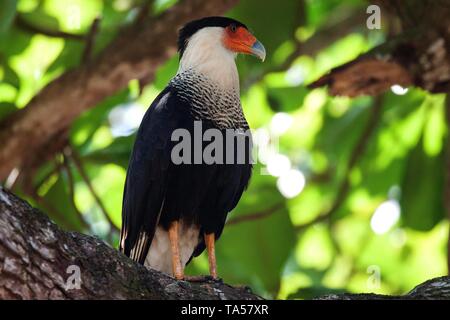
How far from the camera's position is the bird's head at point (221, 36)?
16.6ft

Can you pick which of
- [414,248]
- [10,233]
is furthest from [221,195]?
[414,248]

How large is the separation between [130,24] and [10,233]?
123 inches

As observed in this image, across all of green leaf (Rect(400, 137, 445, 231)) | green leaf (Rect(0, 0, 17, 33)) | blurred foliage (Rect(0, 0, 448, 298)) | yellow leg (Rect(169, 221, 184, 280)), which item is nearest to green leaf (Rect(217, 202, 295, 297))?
blurred foliage (Rect(0, 0, 448, 298))

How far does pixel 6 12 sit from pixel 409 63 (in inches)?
87.9

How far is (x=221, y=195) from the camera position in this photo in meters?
4.71

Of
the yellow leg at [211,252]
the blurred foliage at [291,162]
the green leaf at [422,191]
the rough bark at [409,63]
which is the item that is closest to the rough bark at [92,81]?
the blurred foliage at [291,162]

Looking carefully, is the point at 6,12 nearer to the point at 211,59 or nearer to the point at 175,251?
the point at 211,59

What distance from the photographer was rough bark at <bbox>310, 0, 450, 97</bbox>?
15.9 ft

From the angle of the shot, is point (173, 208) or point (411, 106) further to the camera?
point (411, 106)

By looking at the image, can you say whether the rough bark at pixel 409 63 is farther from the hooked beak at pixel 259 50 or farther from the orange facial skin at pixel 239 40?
the orange facial skin at pixel 239 40

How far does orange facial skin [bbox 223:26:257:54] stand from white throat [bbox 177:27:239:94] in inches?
1.2

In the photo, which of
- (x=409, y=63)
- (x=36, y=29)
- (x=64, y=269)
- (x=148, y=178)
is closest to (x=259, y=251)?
(x=148, y=178)

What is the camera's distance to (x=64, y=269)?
121 inches
